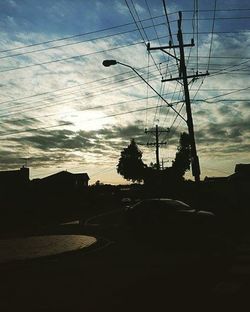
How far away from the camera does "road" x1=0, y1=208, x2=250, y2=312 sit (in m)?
6.88

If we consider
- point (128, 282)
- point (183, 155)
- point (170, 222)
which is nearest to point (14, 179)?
point (170, 222)

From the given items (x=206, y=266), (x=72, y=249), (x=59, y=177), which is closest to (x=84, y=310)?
(x=206, y=266)

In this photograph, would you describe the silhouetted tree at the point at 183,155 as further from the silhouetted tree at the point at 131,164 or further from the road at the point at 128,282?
the road at the point at 128,282

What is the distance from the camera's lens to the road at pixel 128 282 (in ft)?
22.6

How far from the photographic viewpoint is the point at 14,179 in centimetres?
6056

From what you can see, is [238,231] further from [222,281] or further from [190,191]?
[190,191]

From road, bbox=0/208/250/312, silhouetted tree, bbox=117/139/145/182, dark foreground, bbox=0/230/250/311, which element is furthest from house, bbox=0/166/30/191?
silhouetted tree, bbox=117/139/145/182

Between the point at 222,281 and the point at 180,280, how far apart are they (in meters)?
0.83

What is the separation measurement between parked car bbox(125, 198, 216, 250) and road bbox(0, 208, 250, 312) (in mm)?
1791

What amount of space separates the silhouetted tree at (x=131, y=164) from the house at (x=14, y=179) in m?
66.4

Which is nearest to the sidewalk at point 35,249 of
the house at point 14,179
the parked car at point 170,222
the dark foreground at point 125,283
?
the dark foreground at point 125,283

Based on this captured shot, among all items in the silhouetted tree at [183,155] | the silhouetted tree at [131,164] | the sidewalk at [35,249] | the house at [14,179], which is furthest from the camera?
the silhouetted tree at [131,164]

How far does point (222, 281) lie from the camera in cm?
848

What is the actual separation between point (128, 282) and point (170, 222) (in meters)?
7.58
